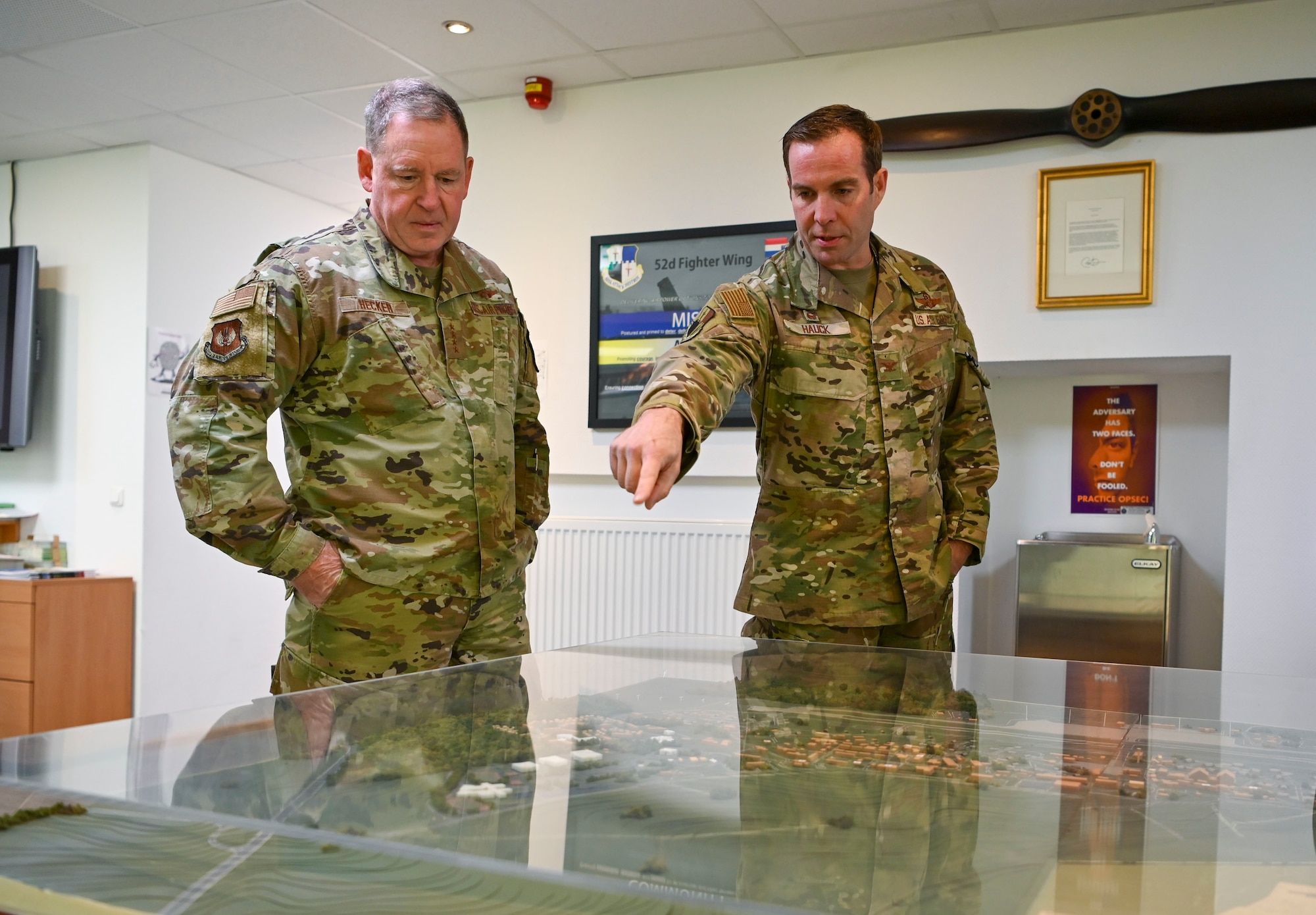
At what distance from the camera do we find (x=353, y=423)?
5.90ft

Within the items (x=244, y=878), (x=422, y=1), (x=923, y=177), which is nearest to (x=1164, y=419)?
(x=923, y=177)

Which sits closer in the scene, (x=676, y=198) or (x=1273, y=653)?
(x=1273, y=653)

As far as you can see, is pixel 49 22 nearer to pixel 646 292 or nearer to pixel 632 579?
pixel 646 292

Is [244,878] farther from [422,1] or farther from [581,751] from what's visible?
[422,1]

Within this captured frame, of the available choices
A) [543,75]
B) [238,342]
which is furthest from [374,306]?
[543,75]

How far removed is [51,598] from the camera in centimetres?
470

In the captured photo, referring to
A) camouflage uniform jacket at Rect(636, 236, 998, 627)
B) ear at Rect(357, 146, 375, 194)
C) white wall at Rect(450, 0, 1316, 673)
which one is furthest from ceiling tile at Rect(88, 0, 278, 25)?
camouflage uniform jacket at Rect(636, 236, 998, 627)

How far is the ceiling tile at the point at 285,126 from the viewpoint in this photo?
14.9 ft

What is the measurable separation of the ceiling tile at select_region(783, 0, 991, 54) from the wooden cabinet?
3.70 meters

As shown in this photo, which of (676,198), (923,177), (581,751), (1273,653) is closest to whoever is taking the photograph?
(581,751)

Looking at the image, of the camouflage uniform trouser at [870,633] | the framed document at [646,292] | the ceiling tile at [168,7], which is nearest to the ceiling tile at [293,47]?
the ceiling tile at [168,7]

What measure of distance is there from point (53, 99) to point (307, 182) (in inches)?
53.4

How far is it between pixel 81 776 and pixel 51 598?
178 inches

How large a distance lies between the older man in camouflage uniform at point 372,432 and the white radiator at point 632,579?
209 cm
